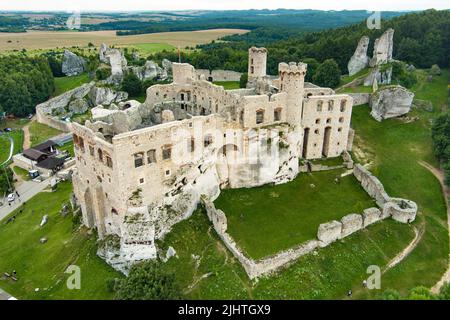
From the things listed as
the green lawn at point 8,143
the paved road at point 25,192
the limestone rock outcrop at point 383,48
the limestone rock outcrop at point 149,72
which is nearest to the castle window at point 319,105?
the limestone rock outcrop at point 383,48

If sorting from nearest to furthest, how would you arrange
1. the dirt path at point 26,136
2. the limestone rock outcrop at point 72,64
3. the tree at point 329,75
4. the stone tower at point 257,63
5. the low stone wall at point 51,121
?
the stone tower at point 257,63 → the dirt path at point 26,136 → the tree at point 329,75 → the low stone wall at point 51,121 → the limestone rock outcrop at point 72,64

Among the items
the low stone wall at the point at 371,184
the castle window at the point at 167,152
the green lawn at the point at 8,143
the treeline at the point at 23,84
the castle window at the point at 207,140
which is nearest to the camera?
the castle window at the point at 167,152

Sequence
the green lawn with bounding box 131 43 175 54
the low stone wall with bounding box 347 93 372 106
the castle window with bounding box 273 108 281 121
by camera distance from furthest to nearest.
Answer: the green lawn with bounding box 131 43 175 54 → the low stone wall with bounding box 347 93 372 106 → the castle window with bounding box 273 108 281 121

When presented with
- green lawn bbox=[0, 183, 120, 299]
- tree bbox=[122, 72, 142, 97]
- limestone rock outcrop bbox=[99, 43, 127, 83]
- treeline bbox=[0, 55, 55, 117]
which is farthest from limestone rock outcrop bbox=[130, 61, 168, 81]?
green lawn bbox=[0, 183, 120, 299]

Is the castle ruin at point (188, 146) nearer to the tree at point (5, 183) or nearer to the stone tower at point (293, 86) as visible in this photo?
the stone tower at point (293, 86)

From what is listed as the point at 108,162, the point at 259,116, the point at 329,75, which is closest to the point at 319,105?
the point at 259,116

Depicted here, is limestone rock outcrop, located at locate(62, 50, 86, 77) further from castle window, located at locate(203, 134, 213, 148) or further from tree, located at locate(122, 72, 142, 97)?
castle window, located at locate(203, 134, 213, 148)

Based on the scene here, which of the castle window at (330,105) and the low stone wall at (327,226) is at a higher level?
the castle window at (330,105)
